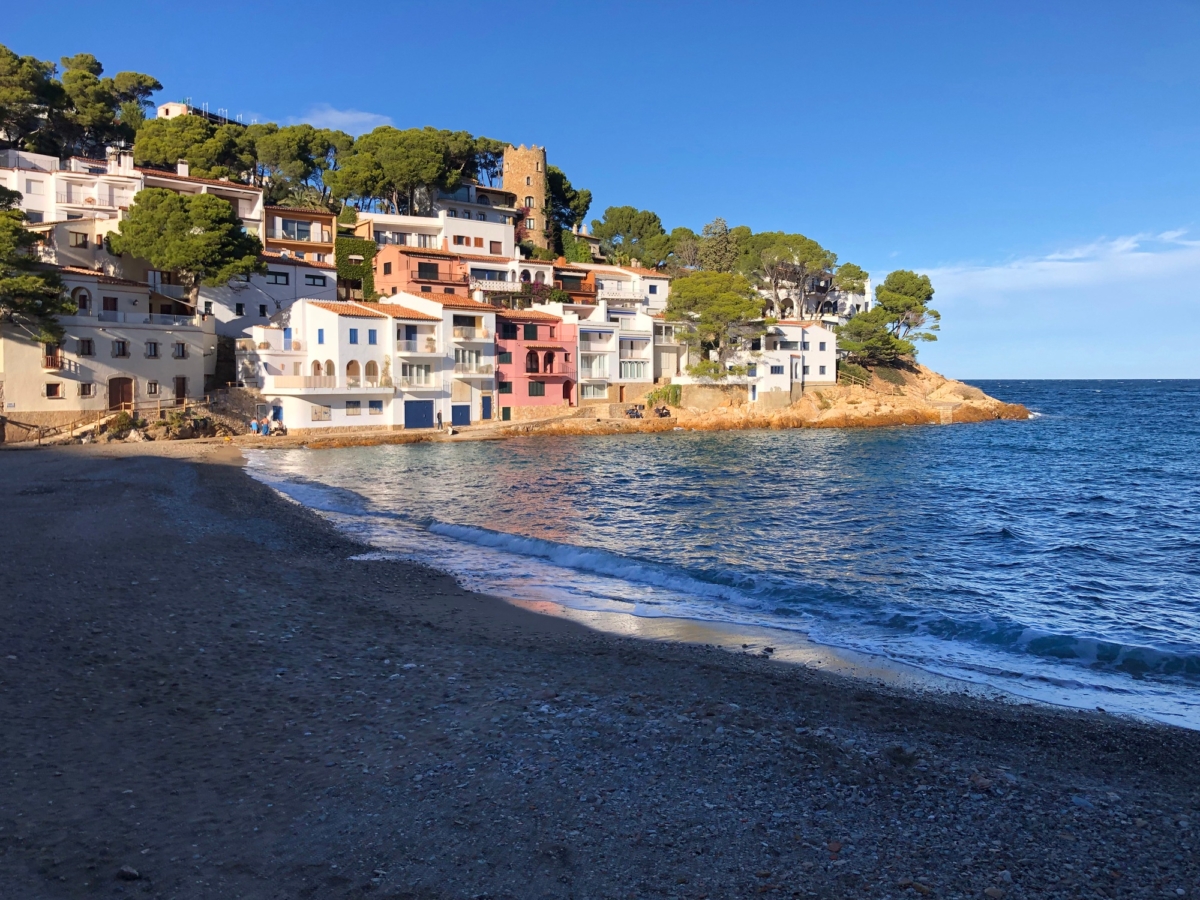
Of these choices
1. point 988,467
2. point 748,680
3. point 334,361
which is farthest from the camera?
point 334,361

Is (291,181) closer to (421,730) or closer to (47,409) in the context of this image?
(47,409)

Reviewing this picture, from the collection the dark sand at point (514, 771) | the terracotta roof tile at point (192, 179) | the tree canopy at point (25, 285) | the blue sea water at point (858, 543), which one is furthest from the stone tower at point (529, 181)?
the dark sand at point (514, 771)

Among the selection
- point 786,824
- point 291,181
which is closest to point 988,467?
point 786,824

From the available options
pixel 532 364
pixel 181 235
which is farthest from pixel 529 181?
pixel 181 235

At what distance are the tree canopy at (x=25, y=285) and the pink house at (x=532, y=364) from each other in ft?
106

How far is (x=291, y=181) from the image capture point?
307 ft

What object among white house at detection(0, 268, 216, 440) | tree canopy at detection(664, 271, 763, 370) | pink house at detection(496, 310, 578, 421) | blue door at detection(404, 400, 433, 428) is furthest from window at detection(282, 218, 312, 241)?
tree canopy at detection(664, 271, 763, 370)

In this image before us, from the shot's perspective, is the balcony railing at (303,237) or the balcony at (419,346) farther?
the balcony railing at (303,237)

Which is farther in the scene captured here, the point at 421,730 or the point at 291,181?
the point at 291,181

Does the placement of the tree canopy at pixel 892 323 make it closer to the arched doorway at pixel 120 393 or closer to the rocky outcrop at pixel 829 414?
the rocky outcrop at pixel 829 414

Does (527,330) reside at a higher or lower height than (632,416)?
higher

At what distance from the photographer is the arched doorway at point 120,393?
169 feet

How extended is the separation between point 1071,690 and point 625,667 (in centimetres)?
636

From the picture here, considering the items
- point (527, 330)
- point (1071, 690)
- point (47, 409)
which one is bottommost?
point (1071, 690)
